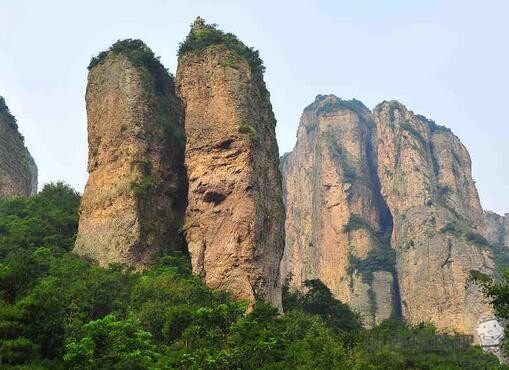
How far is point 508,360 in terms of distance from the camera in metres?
29.8

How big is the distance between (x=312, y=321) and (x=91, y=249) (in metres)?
10.9

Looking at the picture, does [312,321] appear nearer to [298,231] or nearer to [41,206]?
[41,206]

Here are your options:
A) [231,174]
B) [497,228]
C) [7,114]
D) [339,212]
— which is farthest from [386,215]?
[231,174]

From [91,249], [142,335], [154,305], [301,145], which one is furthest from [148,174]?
[301,145]

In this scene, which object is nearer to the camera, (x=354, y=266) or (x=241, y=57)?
(x=241, y=57)

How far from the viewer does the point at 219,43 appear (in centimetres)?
3522

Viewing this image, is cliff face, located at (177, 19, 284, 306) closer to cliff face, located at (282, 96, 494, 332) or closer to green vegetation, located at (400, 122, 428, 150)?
cliff face, located at (282, 96, 494, 332)

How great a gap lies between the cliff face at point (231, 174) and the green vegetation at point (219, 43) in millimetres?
82

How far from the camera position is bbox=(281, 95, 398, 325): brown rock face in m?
66.4

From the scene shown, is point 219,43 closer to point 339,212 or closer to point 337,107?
point 339,212

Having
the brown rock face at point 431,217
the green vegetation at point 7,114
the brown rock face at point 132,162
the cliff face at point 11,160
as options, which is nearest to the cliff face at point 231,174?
the brown rock face at point 132,162

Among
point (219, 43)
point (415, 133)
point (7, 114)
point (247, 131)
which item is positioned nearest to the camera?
point (247, 131)

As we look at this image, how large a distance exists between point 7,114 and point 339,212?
123 feet

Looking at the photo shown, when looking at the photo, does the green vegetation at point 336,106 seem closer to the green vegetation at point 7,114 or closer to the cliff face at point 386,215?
the cliff face at point 386,215
